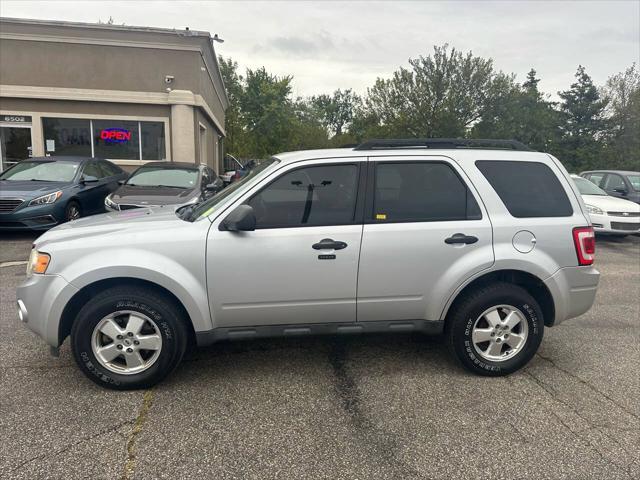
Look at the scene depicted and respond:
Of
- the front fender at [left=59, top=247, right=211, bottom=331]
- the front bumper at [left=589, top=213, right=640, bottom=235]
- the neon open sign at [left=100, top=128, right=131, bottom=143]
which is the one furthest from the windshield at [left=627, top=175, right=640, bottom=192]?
the neon open sign at [left=100, top=128, right=131, bottom=143]

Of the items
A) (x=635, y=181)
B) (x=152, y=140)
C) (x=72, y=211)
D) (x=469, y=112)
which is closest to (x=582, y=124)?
(x=469, y=112)

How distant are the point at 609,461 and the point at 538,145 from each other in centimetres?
4225

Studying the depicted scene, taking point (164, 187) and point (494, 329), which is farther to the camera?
point (164, 187)

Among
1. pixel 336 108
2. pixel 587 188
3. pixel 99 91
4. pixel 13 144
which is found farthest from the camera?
pixel 336 108

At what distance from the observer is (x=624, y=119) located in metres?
33.7

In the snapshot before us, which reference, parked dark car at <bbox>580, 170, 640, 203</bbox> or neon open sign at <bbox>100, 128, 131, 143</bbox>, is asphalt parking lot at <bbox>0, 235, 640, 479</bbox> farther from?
neon open sign at <bbox>100, 128, 131, 143</bbox>

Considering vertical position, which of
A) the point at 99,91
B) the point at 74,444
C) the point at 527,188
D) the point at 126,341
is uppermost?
the point at 99,91

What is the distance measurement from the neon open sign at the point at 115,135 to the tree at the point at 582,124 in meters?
34.3

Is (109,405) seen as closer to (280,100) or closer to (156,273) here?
(156,273)

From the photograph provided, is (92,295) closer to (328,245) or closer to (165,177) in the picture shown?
(328,245)

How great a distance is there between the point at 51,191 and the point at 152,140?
773 centimetres

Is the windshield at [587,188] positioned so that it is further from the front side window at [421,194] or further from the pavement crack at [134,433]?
the pavement crack at [134,433]

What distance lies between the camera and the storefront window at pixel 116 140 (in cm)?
1545

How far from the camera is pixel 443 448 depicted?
275cm
